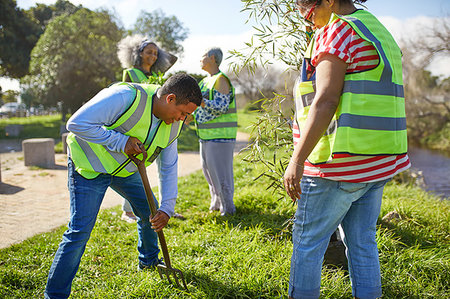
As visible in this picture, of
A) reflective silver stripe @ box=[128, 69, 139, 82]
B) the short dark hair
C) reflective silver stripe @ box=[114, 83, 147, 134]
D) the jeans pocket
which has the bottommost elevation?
the jeans pocket

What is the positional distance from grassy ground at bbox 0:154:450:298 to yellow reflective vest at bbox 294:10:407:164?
4.32 feet

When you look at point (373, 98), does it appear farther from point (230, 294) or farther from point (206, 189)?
point (206, 189)

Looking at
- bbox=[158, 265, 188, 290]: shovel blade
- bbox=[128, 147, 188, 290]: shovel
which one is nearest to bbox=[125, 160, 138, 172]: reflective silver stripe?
bbox=[128, 147, 188, 290]: shovel

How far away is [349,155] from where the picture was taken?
1.69m

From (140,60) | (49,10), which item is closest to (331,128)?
(140,60)

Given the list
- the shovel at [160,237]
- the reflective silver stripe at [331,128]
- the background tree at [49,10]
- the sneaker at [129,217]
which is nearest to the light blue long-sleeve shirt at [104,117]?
the shovel at [160,237]

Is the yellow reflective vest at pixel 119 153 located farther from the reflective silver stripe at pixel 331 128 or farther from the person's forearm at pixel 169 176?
the reflective silver stripe at pixel 331 128

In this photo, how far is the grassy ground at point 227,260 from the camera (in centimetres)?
261

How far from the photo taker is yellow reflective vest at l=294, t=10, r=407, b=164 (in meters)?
1.65

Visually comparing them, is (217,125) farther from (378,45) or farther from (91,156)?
(378,45)

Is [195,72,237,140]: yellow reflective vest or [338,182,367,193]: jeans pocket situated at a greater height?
[195,72,237,140]: yellow reflective vest

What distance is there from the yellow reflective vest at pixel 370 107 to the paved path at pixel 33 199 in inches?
144

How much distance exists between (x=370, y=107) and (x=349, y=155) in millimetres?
248

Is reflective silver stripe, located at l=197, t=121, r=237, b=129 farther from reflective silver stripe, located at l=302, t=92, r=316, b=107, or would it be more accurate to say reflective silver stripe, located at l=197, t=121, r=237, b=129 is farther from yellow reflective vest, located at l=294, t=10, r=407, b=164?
yellow reflective vest, located at l=294, t=10, r=407, b=164
